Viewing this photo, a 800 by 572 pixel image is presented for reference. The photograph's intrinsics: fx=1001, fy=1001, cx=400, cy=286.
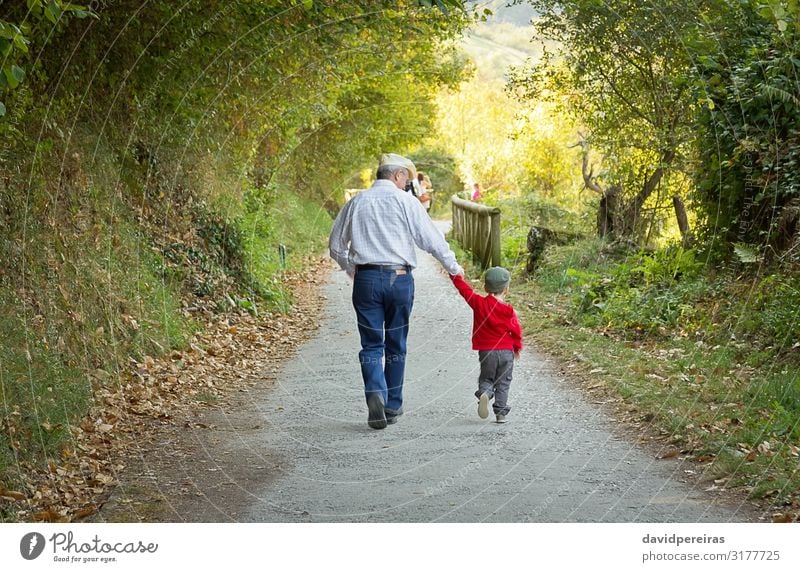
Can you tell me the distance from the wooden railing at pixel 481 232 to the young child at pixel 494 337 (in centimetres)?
275

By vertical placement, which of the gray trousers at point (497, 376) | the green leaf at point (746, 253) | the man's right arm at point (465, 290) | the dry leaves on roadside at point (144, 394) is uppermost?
the man's right arm at point (465, 290)

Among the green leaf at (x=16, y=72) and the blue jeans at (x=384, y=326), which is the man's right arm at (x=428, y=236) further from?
the green leaf at (x=16, y=72)

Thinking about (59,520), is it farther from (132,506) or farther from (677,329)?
(677,329)

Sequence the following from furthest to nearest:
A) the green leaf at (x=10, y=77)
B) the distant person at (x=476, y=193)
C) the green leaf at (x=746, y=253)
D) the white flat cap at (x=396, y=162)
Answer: the distant person at (x=476, y=193) → the green leaf at (x=746, y=253) → the white flat cap at (x=396, y=162) → the green leaf at (x=10, y=77)

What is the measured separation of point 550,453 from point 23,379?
3427mm

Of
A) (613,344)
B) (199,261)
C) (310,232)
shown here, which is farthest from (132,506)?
(310,232)

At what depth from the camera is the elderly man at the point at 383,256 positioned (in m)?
6.43

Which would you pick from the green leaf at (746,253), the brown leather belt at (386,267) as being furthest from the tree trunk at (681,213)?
the brown leather belt at (386,267)

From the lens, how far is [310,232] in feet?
62.2

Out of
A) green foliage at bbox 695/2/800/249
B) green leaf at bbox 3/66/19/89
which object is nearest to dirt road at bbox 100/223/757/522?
green leaf at bbox 3/66/19/89

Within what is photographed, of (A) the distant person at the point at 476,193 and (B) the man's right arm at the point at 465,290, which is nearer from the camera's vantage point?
(B) the man's right arm at the point at 465,290

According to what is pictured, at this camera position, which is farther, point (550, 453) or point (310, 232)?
point (310, 232)

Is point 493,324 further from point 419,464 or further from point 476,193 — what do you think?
point 476,193

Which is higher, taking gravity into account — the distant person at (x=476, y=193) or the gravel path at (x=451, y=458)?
the distant person at (x=476, y=193)
